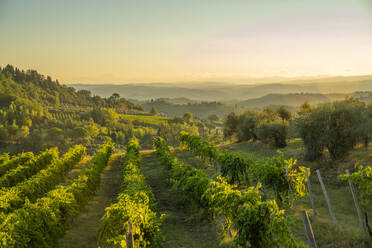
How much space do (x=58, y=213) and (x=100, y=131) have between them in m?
117

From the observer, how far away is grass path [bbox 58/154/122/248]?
13.0 meters

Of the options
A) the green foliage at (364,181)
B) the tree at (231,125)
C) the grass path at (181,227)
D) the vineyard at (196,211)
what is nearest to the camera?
the vineyard at (196,211)

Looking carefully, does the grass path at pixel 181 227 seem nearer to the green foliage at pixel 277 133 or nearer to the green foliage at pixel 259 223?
the green foliage at pixel 259 223

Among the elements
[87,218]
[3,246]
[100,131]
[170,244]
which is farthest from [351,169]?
[100,131]

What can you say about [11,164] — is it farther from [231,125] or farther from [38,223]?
[231,125]

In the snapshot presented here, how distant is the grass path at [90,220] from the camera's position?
13.0 meters

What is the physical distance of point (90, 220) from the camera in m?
16.1

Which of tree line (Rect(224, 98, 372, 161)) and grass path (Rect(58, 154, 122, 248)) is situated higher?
tree line (Rect(224, 98, 372, 161))

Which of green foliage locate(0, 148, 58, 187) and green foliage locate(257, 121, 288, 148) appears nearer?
green foliage locate(0, 148, 58, 187)

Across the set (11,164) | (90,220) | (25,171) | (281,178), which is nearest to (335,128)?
(281,178)

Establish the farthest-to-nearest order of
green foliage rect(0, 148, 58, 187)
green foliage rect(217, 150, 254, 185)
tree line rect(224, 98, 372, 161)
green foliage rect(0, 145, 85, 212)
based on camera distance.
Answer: green foliage rect(0, 148, 58, 187) → tree line rect(224, 98, 372, 161) → green foliage rect(217, 150, 254, 185) → green foliage rect(0, 145, 85, 212)

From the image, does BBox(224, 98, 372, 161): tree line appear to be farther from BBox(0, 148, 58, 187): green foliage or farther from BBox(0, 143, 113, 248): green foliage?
BBox(0, 148, 58, 187): green foliage

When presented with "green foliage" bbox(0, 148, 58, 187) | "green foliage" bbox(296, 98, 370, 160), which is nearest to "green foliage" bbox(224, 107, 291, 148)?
"green foliage" bbox(296, 98, 370, 160)

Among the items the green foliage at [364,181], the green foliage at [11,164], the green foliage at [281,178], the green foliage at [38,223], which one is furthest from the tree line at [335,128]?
the green foliage at [11,164]
